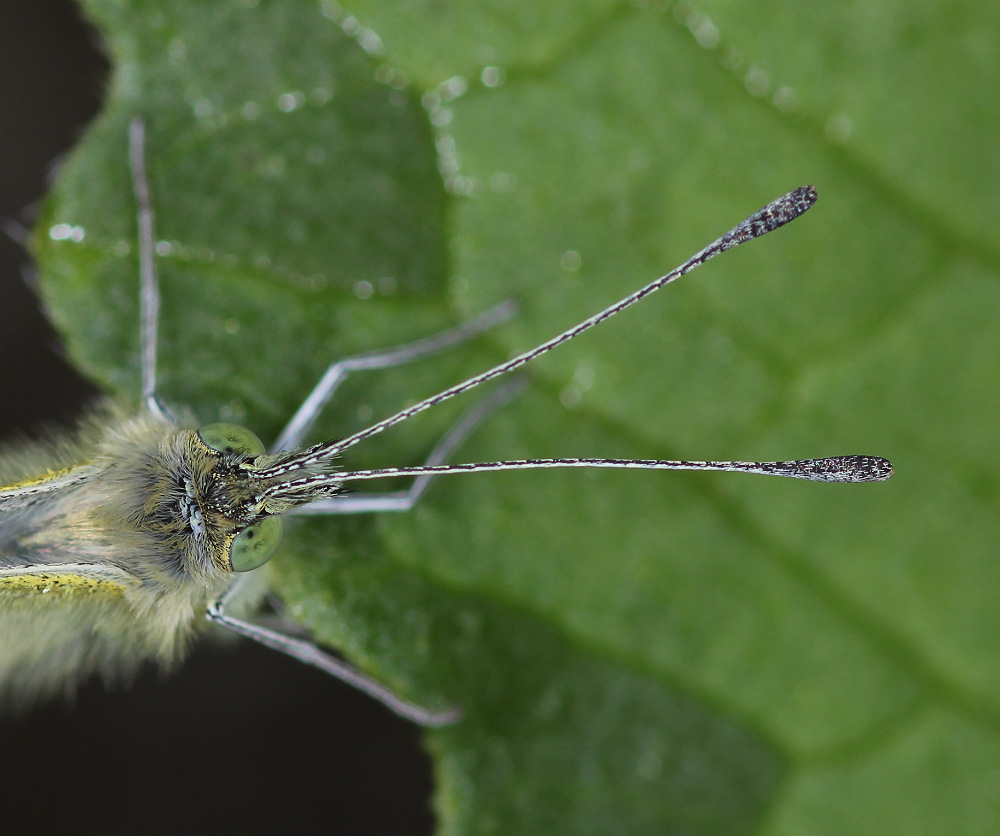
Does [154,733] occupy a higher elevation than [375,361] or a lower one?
lower

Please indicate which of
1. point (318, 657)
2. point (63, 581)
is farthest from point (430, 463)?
point (63, 581)

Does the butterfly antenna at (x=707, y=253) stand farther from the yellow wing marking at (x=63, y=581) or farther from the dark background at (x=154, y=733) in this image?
the dark background at (x=154, y=733)

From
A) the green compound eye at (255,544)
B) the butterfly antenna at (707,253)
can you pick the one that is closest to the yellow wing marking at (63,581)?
the green compound eye at (255,544)

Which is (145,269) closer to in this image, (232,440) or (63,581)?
(232,440)

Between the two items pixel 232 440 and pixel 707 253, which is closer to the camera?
pixel 707 253

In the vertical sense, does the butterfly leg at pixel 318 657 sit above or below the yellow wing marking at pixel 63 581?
above
